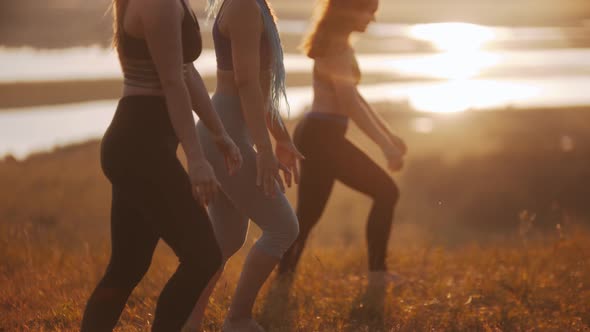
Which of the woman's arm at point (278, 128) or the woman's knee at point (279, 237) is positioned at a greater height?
the woman's arm at point (278, 128)

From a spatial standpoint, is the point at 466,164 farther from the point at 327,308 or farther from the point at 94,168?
the point at 327,308

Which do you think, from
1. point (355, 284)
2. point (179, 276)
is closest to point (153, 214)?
point (179, 276)

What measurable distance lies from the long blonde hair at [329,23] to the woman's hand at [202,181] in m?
2.20

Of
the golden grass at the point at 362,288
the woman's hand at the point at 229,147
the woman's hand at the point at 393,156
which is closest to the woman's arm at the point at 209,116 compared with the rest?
the woman's hand at the point at 229,147

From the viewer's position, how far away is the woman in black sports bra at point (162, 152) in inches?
110

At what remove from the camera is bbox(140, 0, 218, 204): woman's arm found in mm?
2766

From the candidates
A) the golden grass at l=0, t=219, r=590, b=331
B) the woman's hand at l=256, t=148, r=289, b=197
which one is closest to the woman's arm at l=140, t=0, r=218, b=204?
the woman's hand at l=256, t=148, r=289, b=197

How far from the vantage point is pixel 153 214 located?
9.30ft

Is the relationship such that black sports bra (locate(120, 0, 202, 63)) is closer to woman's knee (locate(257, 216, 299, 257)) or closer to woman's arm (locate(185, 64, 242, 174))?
woman's arm (locate(185, 64, 242, 174))

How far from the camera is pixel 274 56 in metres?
3.52

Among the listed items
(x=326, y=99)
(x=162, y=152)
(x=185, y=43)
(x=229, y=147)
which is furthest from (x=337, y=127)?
(x=162, y=152)

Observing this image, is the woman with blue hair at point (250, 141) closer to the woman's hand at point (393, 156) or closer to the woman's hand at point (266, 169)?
the woman's hand at point (266, 169)

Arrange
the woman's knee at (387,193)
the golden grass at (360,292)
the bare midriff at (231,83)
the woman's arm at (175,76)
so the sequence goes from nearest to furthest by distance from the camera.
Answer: the woman's arm at (175,76)
the bare midriff at (231,83)
the golden grass at (360,292)
the woman's knee at (387,193)

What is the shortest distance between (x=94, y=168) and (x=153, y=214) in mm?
17646
